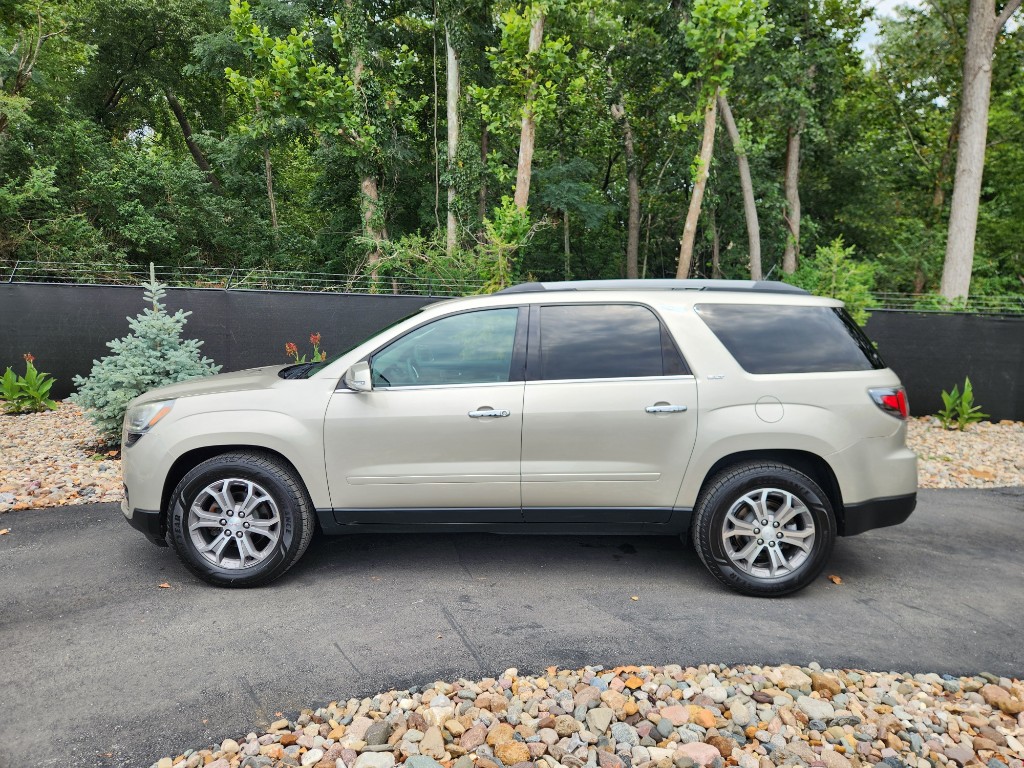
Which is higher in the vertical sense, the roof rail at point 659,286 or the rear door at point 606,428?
the roof rail at point 659,286

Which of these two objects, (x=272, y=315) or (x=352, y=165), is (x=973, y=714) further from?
(x=352, y=165)

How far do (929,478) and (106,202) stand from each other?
64.5 ft

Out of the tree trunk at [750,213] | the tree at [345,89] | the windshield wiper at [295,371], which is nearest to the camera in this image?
the windshield wiper at [295,371]

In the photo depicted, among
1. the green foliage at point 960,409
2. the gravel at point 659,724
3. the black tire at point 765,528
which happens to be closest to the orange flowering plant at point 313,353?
the black tire at point 765,528

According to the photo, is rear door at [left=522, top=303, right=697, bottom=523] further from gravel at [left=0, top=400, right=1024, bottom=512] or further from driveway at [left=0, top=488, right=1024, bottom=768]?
gravel at [left=0, top=400, right=1024, bottom=512]

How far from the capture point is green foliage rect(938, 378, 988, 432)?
944 cm

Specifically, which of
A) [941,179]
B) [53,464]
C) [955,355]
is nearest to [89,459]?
[53,464]

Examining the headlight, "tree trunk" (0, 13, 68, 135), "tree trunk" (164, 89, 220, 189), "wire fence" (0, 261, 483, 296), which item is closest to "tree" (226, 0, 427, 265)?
"wire fence" (0, 261, 483, 296)

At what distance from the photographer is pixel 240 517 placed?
3910mm

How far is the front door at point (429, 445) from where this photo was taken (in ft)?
12.7

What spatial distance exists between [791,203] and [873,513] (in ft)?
55.4

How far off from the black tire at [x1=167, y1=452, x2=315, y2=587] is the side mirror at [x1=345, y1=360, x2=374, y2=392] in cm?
66

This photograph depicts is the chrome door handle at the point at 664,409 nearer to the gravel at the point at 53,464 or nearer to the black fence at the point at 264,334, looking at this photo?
the gravel at the point at 53,464

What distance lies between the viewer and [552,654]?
3.25 metres
